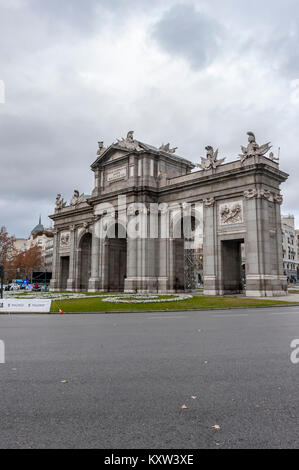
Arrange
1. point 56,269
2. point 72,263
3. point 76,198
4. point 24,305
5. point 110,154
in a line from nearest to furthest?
1. point 24,305
2. point 110,154
3. point 72,263
4. point 76,198
5. point 56,269

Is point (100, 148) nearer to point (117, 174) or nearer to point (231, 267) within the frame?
point (117, 174)

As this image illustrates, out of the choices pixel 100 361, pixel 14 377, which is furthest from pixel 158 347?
pixel 14 377

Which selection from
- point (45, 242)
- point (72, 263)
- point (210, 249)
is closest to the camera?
point (210, 249)

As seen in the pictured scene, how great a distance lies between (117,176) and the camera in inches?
1844

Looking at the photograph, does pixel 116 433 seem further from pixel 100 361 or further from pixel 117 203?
pixel 117 203

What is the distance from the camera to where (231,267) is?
1501 inches

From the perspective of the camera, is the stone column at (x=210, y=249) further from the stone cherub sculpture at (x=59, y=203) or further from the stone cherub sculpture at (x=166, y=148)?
the stone cherub sculpture at (x=59, y=203)

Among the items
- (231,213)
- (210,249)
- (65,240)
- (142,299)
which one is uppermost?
(231,213)

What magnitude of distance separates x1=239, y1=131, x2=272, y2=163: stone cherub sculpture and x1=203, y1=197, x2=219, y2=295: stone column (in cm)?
552

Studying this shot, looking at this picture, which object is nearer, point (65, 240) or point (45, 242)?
point (65, 240)

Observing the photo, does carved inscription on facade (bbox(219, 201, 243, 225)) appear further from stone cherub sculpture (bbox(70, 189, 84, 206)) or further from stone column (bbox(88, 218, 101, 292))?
stone cherub sculpture (bbox(70, 189, 84, 206))

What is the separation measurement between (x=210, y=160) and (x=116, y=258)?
18.1 m

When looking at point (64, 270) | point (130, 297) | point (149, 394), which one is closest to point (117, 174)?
point (130, 297)

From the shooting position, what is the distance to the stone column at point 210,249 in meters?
36.4
